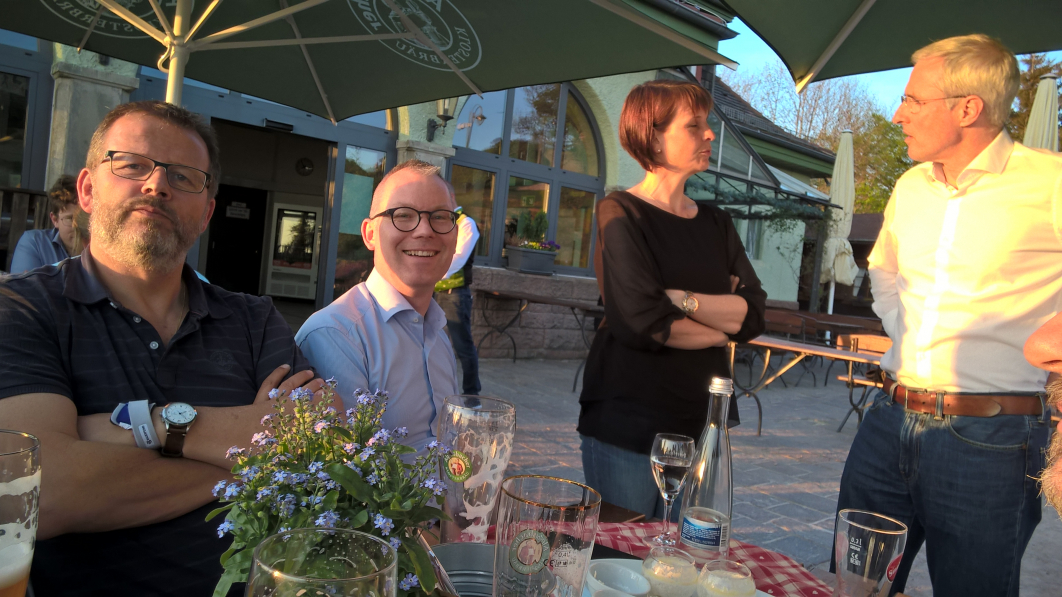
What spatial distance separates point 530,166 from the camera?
10.0 metres

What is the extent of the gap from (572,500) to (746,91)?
27.3 metres

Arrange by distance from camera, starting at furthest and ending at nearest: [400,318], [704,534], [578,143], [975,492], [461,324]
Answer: [578,143]
[461,324]
[400,318]
[975,492]
[704,534]

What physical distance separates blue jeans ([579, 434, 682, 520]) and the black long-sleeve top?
0.11 ft

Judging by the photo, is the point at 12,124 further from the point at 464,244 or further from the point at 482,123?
the point at 482,123

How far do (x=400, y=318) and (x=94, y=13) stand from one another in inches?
104

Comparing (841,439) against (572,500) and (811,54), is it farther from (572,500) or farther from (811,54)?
(572,500)

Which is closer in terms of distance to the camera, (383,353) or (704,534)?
(704,534)

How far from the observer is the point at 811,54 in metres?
2.59

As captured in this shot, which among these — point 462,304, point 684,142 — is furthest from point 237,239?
point 684,142

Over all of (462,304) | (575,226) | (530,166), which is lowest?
(462,304)

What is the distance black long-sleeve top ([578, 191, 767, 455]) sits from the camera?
201 centimetres

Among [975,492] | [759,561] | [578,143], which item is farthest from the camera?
[578,143]

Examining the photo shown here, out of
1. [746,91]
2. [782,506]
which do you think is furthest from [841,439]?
[746,91]

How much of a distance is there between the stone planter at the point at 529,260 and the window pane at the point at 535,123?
4.90 ft
